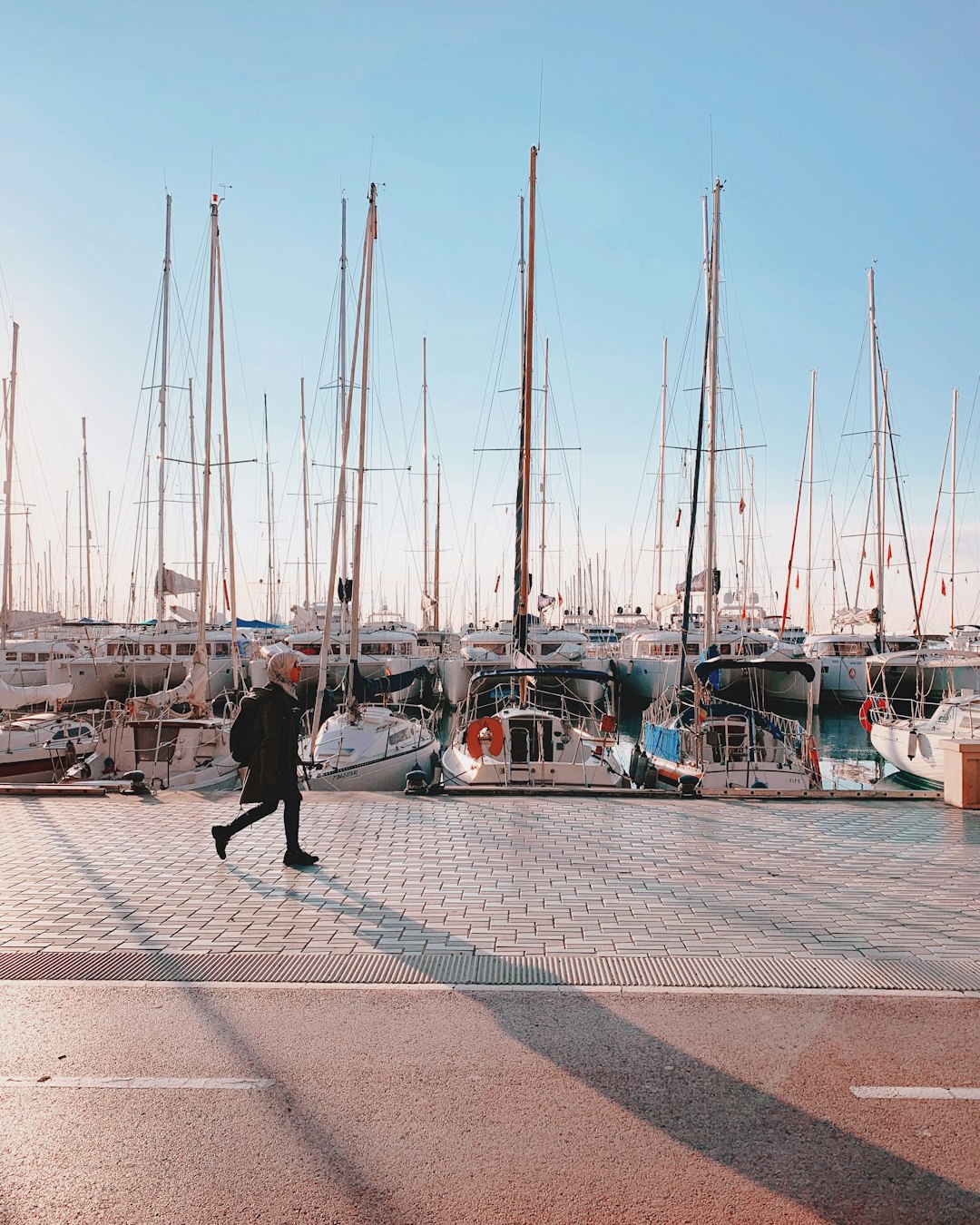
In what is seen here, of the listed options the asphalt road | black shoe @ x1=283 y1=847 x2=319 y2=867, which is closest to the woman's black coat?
black shoe @ x1=283 y1=847 x2=319 y2=867

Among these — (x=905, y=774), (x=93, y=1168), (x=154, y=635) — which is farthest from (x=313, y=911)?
(x=154, y=635)

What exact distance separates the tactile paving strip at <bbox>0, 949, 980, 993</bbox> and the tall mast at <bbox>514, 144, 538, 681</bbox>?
13.4 meters

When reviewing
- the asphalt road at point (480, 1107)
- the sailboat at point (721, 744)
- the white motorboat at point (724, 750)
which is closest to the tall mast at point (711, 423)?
the sailboat at point (721, 744)

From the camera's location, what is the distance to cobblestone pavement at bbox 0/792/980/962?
6.20 metres

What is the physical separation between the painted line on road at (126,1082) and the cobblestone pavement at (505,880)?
1739mm

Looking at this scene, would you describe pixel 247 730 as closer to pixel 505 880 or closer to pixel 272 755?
pixel 272 755

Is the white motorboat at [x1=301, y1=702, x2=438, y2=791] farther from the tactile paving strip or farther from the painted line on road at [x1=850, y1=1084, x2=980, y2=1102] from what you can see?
the painted line on road at [x1=850, y1=1084, x2=980, y2=1102]

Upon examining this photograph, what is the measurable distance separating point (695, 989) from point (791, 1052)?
0.84 metres

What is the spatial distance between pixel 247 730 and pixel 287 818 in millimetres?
833

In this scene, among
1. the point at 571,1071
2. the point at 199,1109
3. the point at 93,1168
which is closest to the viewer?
the point at 93,1168

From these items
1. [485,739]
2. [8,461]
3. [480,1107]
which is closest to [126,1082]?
[480,1107]

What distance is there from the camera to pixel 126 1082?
4184mm

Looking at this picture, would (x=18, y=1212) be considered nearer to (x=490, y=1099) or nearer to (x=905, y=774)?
(x=490, y=1099)

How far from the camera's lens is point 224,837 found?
26.9ft
